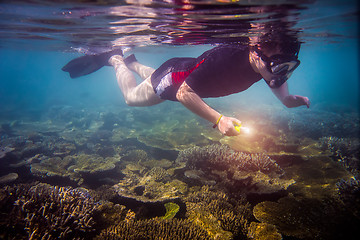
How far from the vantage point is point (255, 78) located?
4.05 metres

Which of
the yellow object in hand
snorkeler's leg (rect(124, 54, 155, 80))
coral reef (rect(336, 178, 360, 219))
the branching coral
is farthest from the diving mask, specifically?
snorkeler's leg (rect(124, 54, 155, 80))

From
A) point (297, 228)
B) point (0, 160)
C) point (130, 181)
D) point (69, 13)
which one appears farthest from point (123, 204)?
point (69, 13)

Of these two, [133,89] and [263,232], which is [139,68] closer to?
[133,89]

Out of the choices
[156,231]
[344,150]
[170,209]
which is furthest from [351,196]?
[344,150]

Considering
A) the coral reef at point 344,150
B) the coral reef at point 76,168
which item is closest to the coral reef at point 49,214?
the coral reef at point 76,168

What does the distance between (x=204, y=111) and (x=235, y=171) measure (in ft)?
8.34

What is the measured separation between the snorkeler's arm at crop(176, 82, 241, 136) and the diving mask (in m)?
1.38

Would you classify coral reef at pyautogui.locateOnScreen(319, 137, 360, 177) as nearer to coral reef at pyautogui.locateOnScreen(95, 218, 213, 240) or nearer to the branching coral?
the branching coral

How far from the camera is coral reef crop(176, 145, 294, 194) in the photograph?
4.45m

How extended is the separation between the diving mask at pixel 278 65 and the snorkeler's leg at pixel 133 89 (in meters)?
2.89

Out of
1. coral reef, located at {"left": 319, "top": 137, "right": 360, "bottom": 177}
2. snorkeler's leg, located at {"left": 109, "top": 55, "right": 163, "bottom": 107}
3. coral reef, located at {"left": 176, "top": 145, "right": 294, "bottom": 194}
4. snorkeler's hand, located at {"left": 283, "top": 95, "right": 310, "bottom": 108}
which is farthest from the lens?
coral reef, located at {"left": 319, "top": 137, "right": 360, "bottom": 177}

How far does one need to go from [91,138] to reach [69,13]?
27.3 ft

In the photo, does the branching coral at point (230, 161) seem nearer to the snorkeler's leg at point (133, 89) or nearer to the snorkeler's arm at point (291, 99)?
the snorkeler's arm at point (291, 99)

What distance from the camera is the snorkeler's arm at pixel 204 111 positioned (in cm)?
287
